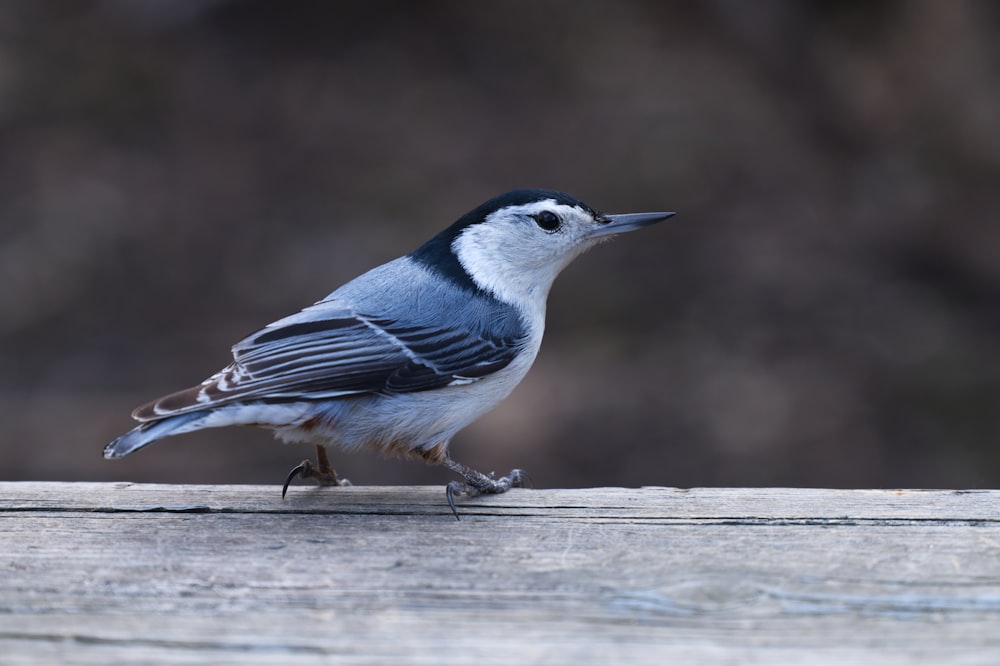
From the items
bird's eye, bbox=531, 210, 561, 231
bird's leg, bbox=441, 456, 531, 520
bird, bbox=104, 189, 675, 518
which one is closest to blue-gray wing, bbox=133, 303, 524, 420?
bird, bbox=104, 189, 675, 518

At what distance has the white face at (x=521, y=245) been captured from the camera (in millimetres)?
3502

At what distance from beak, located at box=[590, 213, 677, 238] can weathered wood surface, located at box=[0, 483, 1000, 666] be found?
1.01 m

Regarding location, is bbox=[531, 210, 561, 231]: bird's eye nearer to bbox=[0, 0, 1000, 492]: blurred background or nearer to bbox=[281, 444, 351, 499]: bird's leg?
bbox=[281, 444, 351, 499]: bird's leg

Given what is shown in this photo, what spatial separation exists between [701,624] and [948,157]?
5809 mm

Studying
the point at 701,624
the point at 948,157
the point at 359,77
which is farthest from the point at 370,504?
the point at 359,77

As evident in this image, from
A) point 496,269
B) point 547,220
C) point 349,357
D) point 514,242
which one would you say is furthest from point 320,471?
point 547,220

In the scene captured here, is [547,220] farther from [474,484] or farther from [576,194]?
[576,194]

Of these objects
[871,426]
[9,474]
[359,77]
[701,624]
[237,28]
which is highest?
[237,28]

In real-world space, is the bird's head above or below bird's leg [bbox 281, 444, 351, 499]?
above

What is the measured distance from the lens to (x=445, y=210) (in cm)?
763

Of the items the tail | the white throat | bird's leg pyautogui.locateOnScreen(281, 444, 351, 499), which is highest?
the white throat

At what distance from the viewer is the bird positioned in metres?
3.02

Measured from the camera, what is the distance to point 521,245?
11.7ft

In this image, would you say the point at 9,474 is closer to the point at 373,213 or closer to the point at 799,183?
the point at 373,213
